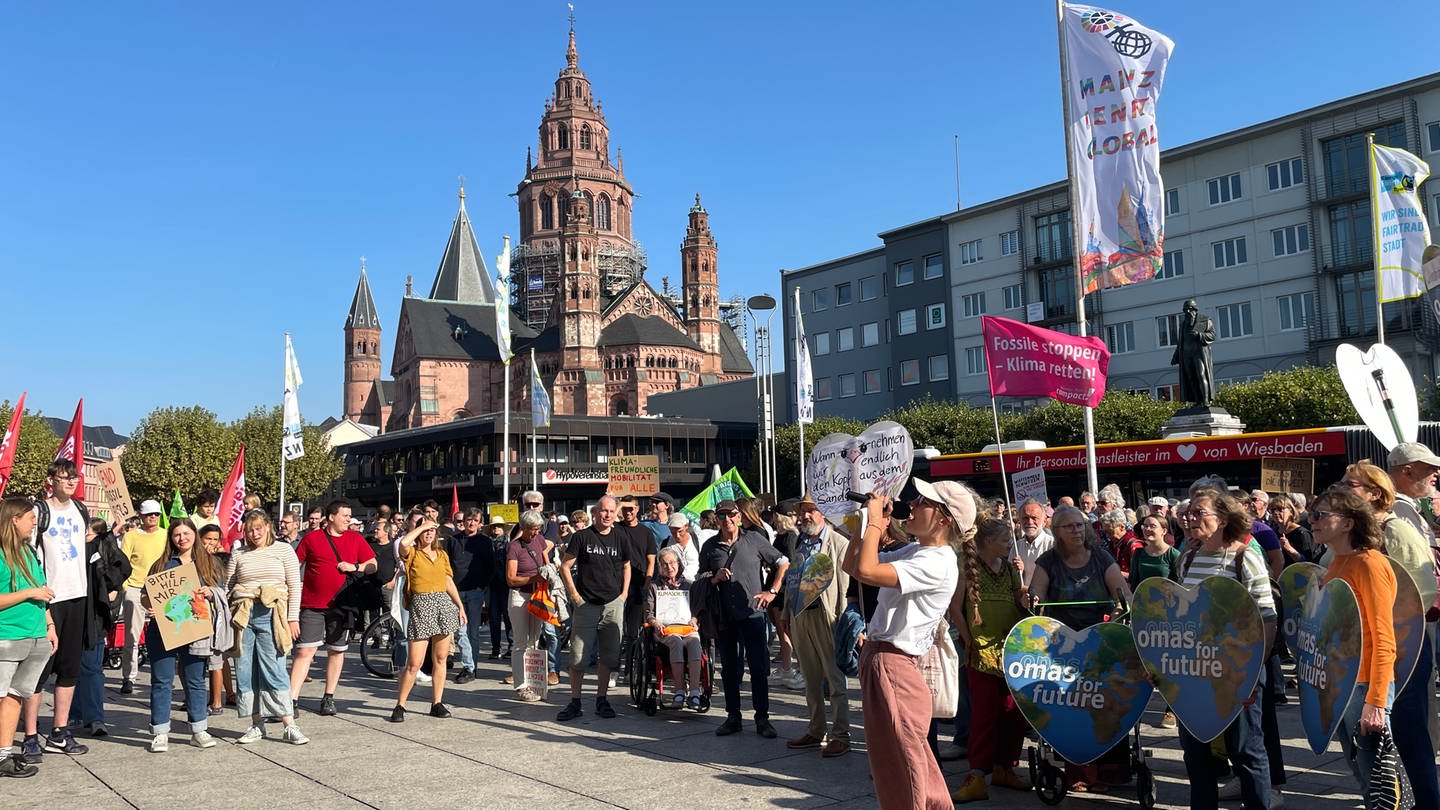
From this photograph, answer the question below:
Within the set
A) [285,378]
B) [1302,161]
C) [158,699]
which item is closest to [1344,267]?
[1302,161]

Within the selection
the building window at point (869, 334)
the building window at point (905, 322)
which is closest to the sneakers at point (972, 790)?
the building window at point (905, 322)

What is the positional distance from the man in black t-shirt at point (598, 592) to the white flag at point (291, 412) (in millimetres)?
25424

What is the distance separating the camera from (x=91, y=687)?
9391mm

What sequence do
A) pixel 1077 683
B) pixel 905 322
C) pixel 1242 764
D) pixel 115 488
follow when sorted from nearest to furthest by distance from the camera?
pixel 1242 764
pixel 1077 683
pixel 115 488
pixel 905 322

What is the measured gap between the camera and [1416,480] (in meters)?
6.44

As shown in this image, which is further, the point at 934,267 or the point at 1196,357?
the point at 934,267

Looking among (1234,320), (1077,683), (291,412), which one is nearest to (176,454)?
(291,412)

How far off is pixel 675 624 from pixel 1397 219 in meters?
13.0

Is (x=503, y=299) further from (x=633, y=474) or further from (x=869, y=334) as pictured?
(x=869, y=334)

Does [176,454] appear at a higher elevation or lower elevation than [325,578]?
higher

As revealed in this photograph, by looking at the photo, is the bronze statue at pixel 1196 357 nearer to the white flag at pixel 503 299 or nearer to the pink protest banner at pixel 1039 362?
the pink protest banner at pixel 1039 362

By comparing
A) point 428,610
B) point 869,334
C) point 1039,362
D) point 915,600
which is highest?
point 869,334

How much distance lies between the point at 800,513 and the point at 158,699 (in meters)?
5.61

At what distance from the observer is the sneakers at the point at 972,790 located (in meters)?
6.70
